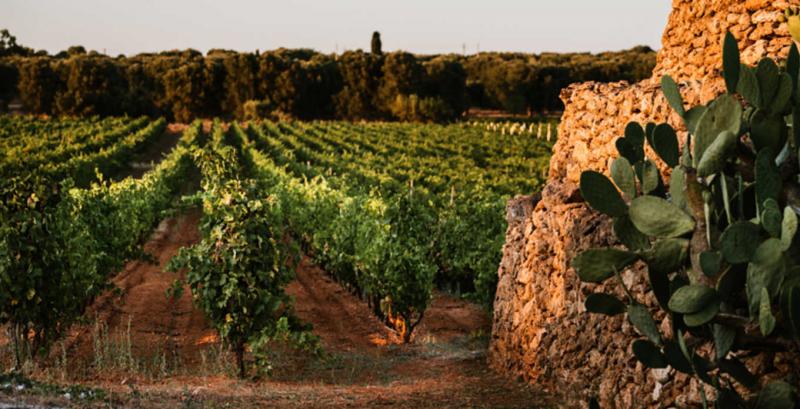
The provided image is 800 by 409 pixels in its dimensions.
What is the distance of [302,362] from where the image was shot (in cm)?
1177

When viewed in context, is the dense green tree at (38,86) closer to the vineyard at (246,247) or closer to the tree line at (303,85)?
the tree line at (303,85)

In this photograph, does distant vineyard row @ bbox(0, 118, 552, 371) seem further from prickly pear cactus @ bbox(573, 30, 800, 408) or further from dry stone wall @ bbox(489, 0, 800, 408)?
prickly pear cactus @ bbox(573, 30, 800, 408)

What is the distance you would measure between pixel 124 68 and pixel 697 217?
113 meters

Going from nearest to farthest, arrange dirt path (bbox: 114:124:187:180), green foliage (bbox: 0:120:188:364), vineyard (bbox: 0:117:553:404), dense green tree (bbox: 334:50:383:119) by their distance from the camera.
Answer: vineyard (bbox: 0:117:553:404) → green foliage (bbox: 0:120:188:364) → dirt path (bbox: 114:124:187:180) → dense green tree (bbox: 334:50:383:119)

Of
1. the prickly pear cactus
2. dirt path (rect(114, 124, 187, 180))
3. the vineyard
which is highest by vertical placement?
the prickly pear cactus

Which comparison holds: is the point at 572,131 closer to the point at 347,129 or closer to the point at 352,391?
the point at 352,391

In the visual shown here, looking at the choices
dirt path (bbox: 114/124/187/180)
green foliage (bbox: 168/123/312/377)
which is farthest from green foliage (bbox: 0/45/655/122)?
green foliage (bbox: 168/123/312/377)

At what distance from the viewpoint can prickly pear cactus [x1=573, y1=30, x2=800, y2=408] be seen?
441 cm

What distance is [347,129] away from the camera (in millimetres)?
67188

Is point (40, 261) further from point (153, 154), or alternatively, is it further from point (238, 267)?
point (153, 154)

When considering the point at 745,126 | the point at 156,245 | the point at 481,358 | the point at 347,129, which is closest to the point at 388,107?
the point at 347,129

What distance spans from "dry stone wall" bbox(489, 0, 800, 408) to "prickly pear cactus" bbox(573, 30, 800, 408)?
5.42 feet

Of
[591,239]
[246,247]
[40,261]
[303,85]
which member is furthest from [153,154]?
[591,239]

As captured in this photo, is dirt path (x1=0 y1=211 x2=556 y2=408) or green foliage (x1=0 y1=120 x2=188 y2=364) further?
green foliage (x1=0 y1=120 x2=188 y2=364)
